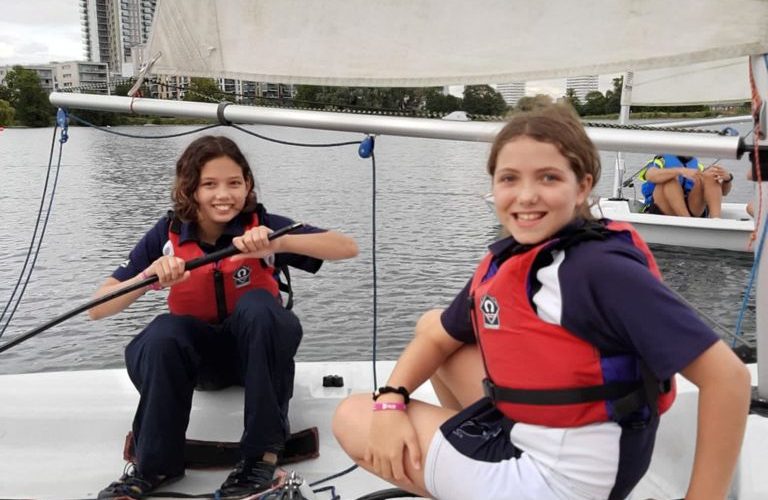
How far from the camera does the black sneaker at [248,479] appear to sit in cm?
217

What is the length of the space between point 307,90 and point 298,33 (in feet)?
0.88

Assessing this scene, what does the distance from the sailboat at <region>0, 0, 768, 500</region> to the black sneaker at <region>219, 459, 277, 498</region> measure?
116 millimetres

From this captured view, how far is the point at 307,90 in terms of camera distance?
2744 millimetres

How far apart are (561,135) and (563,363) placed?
0.41m

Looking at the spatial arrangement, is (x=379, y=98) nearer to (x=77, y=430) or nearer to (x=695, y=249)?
(x=77, y=430)

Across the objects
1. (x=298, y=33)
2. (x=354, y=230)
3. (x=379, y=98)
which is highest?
(x=298, y=33)

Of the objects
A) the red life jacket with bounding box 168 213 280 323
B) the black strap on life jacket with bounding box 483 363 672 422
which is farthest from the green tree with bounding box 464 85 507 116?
the black strap on life jacket with bounding box 483 363 672 422

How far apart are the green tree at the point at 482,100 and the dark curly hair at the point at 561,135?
2.72 feet

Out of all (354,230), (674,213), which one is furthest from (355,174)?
(674,213)

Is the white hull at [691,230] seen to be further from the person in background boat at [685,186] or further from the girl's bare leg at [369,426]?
the girl's bare leg at [369,426]

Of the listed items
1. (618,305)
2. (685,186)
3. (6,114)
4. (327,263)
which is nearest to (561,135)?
(618,305)

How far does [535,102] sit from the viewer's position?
157cm

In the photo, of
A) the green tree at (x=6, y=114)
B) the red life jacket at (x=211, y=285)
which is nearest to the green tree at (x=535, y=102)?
the red life jacket at (x=211, y=285)

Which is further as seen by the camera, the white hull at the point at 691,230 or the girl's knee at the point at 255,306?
the white hull at the point at 691,230
